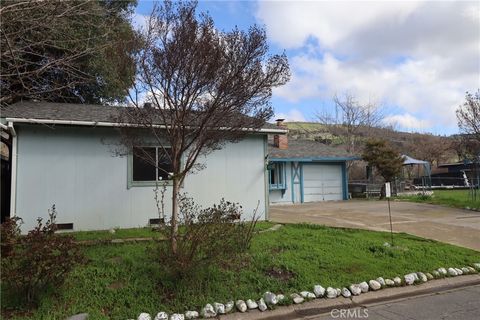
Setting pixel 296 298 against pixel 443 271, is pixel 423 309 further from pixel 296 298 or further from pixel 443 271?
pixel 443 271

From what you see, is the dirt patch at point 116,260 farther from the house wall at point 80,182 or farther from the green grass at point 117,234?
the house wall at point 80,182

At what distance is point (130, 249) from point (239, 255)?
7.07ft

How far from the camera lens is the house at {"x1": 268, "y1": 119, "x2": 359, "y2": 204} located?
21.9 m

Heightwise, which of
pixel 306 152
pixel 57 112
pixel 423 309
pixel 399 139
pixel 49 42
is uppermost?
pixel 399 139

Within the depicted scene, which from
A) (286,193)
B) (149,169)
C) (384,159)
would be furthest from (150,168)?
(384,159)

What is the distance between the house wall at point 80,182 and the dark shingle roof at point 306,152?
1062cm

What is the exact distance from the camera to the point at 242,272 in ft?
22.9

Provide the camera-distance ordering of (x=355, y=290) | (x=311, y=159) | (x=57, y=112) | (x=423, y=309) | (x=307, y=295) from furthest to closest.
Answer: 1. (x=311, y=159)
2. (x=57, y=112)
3. (x=355, y=290)
4. (x=307, y=295)
5. (x=423, y=309)

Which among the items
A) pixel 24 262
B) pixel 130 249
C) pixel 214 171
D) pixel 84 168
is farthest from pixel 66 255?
pixel 214 171

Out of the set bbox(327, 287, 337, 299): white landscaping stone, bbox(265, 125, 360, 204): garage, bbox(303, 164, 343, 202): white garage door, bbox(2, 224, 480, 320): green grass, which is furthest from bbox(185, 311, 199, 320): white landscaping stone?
bbox(303, 164, 343, 202): white garage door

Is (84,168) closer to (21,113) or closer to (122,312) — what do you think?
(21,113)

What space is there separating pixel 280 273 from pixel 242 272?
2.23 ft

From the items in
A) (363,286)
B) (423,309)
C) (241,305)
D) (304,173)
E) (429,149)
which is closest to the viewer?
(241,305)

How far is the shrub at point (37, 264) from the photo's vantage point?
5.29 metres
